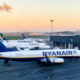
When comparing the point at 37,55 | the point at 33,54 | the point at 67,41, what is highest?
the point at 33,54

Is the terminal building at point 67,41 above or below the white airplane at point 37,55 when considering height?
below

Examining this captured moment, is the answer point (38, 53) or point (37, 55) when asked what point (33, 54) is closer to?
point (37, 55)

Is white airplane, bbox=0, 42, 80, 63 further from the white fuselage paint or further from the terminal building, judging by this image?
the terminal building

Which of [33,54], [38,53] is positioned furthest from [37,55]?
[33,54]

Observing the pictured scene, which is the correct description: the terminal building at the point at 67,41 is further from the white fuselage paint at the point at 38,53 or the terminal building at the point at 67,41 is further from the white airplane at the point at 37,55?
the white airplane at the point at 37,55

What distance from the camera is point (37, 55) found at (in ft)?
108

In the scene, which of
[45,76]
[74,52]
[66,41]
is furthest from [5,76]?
[66,41]

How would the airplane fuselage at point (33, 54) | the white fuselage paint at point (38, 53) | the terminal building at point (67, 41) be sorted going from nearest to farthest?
1. the airplane fuselage at point (33, 54)
2. the white fuselage paint at point (38, 53)
3. the terminal building at point (67, 41)

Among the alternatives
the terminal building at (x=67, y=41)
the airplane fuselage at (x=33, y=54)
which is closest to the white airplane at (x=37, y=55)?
the airplane fuselage at (x=33, y=54)

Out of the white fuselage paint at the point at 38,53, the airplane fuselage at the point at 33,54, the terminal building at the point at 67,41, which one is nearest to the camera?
the airplane fuselage at the point at 33,54

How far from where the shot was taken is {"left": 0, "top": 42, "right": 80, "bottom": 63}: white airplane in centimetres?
3140

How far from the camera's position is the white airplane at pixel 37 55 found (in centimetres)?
3140

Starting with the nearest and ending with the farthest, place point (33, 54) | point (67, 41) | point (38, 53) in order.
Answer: point (33, 54), point (38, 53), point (67, 41)

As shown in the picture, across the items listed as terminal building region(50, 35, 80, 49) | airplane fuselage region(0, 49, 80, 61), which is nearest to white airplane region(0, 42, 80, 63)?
airplane fuselage region(0, 49, 80, 61)
